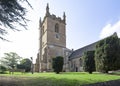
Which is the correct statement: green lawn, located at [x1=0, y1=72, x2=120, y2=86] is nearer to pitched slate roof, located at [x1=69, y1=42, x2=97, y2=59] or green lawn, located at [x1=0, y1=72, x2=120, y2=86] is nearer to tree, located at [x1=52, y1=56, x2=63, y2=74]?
tree, located at [x1=52, y1=56, x2=63, y2=74]

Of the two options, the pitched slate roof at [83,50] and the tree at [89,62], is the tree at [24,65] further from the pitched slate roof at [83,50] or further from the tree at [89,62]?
the tree at [89,62]

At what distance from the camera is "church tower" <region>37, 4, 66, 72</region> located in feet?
205

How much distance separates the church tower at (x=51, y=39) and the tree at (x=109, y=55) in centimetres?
3122

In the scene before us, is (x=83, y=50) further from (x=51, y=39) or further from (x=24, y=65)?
(x=24, y=65)

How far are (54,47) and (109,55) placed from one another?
3637 centimetres

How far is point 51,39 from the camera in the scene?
65.0m

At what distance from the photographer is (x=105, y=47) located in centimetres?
3036

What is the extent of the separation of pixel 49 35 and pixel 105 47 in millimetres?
36101

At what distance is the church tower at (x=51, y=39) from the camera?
62.5 metres

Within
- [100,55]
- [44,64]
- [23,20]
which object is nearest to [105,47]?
[100,55]

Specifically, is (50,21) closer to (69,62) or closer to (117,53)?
(69,62)

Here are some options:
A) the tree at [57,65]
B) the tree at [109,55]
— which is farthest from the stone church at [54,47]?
the tree at [109,55]

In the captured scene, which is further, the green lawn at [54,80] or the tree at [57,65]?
the tree at [57,65]

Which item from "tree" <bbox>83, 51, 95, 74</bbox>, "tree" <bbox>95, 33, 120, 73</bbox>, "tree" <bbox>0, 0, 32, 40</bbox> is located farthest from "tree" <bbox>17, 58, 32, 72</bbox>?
"tree" <bbox>0, 0, 32, 40</bbox>
